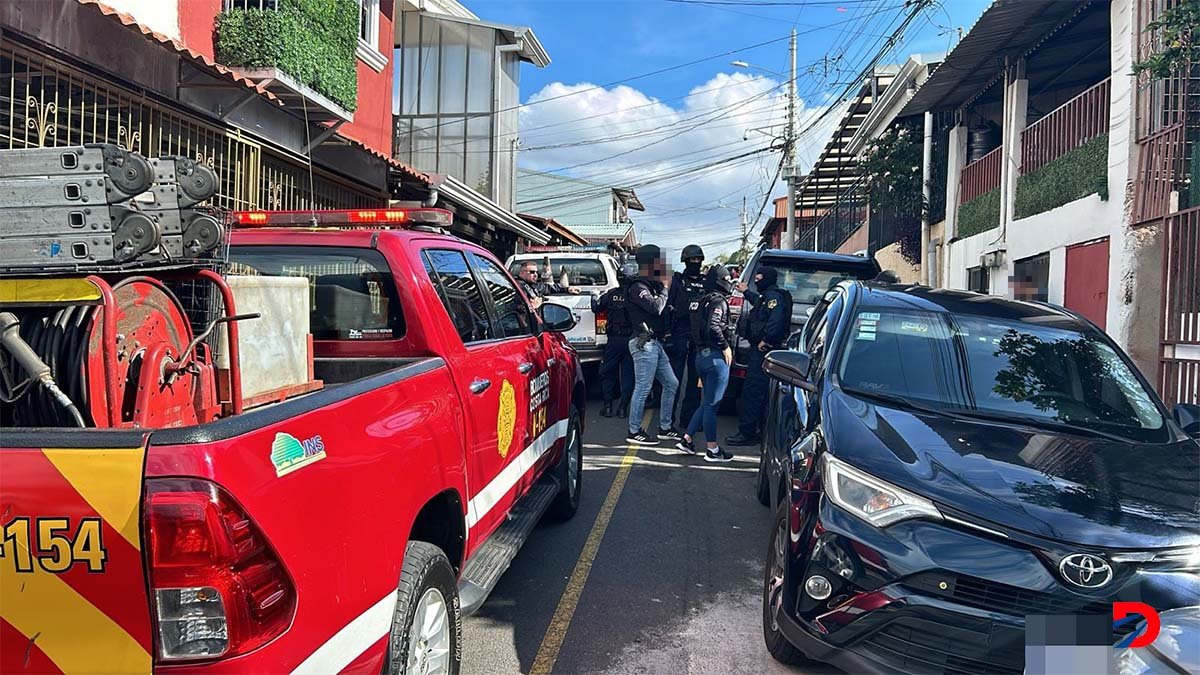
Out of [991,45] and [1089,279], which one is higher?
[991,45]

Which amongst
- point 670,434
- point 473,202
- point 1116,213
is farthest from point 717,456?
point 473,202

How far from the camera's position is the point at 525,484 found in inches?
165

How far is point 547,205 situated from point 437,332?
4220 cm

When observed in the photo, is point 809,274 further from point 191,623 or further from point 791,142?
point 791,142

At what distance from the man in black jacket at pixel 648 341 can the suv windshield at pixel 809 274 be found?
169cm

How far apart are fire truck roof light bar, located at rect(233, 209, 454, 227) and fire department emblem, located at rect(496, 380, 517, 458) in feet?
2.93

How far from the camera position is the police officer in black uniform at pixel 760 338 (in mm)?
7016

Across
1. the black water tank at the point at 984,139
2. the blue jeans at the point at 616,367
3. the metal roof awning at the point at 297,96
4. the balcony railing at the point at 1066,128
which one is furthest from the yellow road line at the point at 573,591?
the black water tank at the point at 984,139

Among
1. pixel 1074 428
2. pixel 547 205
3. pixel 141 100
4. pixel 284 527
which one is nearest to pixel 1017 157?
pixel 1074 428

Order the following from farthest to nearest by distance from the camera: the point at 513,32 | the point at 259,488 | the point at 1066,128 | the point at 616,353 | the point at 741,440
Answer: the point at 513,32 → the point at 1066,128 → the point at 616,353 → the point at 741,440 → the point at 259,488

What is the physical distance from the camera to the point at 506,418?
148 inches

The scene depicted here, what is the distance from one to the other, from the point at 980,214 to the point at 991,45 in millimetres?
2835

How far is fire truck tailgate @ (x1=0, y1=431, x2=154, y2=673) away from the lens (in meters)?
1.56

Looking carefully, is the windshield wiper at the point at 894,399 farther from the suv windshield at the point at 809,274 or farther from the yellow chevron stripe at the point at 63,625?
the suv windshield at the point at 809,274
